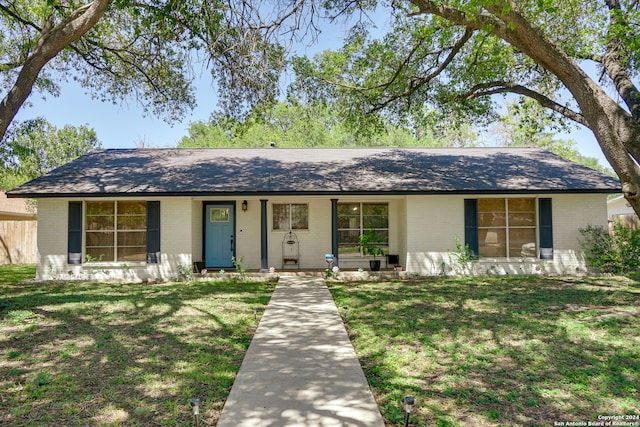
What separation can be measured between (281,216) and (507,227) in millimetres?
7098

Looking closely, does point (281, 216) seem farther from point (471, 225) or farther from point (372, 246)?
point (471, 225)

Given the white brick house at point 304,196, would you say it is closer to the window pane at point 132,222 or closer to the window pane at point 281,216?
the window pane at point 132,222

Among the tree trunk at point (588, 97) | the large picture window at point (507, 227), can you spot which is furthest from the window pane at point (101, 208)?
the large picture window at point (507, 227)

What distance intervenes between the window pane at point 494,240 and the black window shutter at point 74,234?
11789mm

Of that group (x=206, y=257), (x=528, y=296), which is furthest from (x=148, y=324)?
(x=528, y=296)

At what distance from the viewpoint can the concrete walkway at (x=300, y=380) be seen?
3.27 metres

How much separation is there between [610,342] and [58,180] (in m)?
13.7

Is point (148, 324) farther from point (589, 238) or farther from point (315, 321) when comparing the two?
point (589, 238)

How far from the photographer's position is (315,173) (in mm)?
12383

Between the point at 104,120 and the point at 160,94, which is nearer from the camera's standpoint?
the point at 160,94

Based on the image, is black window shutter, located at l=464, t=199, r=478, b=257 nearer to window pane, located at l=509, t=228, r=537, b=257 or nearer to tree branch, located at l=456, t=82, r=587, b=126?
window pane, located at l=509, t=228, r=537, b=257

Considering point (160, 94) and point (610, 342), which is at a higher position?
point (160, 94)

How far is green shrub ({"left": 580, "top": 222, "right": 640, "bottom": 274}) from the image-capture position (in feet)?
34.8

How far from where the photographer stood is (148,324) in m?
6.30
